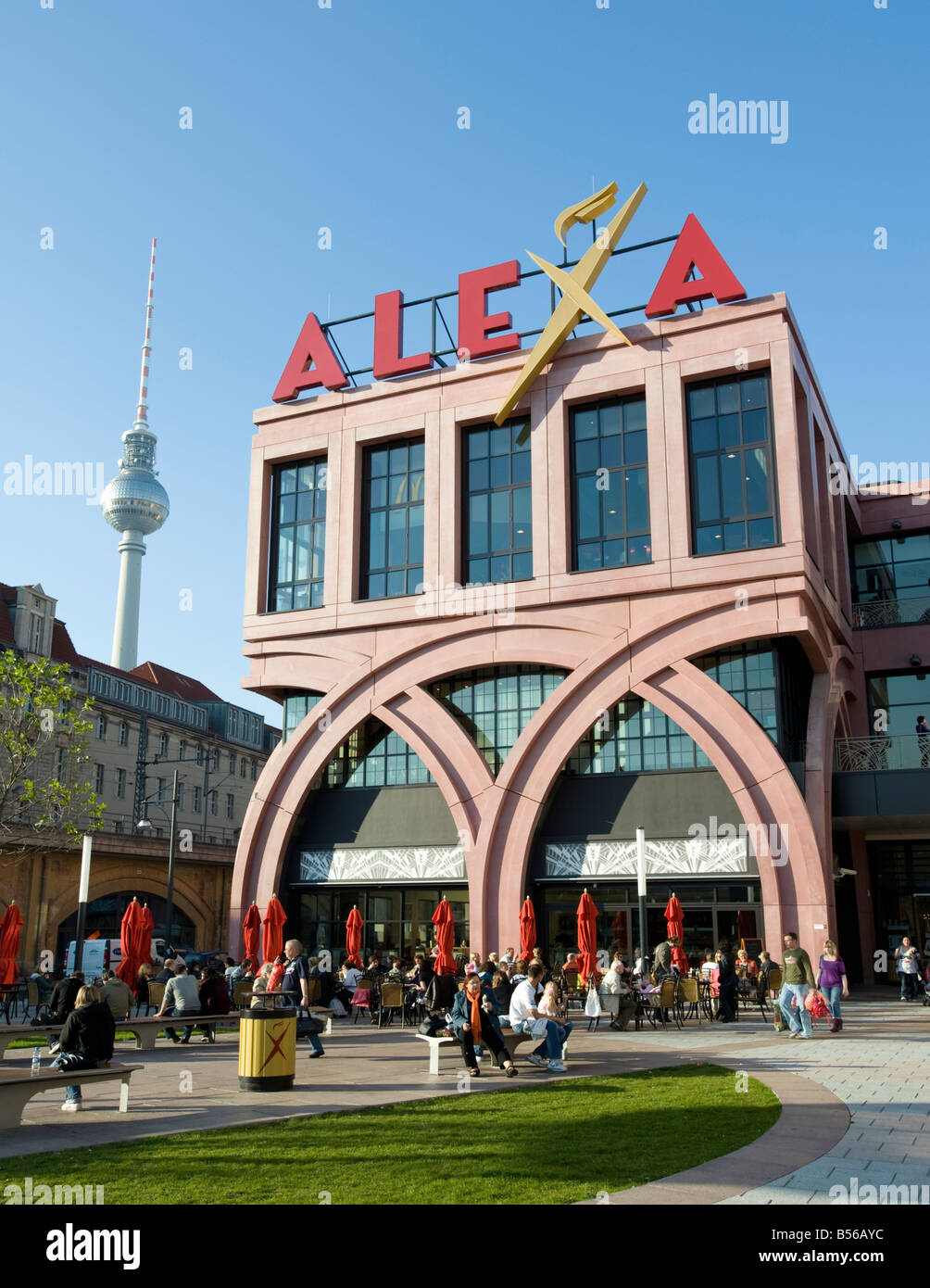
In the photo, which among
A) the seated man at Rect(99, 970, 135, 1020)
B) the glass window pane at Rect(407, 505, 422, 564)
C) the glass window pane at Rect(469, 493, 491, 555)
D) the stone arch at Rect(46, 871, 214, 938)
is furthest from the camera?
the stone arch at Rect(46, 871, 214, 938)

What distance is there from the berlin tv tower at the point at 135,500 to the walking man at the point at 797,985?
394ft

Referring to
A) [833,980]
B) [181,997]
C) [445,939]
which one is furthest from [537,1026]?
[445,939]

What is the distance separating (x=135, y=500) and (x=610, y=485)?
119 meters

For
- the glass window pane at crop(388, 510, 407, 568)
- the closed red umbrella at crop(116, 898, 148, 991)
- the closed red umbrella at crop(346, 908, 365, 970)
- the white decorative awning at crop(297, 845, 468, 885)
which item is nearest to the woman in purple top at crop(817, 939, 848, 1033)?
the closed red umbrella at crop(346, 908, 365, 970)

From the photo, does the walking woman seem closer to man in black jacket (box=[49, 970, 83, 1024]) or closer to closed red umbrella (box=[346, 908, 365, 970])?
closed red umbrella (box=[346, 908, 365, 970])

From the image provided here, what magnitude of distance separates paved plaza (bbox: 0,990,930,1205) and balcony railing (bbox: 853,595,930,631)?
56.7ft

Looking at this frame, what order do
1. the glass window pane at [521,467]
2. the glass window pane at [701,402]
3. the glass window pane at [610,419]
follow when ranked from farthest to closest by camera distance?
the glass window pane at [521,467] → the glass window pane at [610,419] → the glass window pane at [701,402]

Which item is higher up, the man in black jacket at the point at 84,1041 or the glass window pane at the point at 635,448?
the glass window pane at the point at 635,448

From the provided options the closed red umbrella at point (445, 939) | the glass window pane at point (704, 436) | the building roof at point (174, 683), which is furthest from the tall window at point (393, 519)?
the building roof at point (174, 683)

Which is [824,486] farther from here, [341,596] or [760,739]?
[341,596]

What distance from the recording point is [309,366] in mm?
36906

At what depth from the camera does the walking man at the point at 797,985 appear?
18984mm

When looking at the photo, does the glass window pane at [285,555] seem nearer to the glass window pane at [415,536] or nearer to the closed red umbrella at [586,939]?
the glass window pane at [415,536]

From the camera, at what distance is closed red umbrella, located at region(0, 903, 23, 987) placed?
24.8 m
